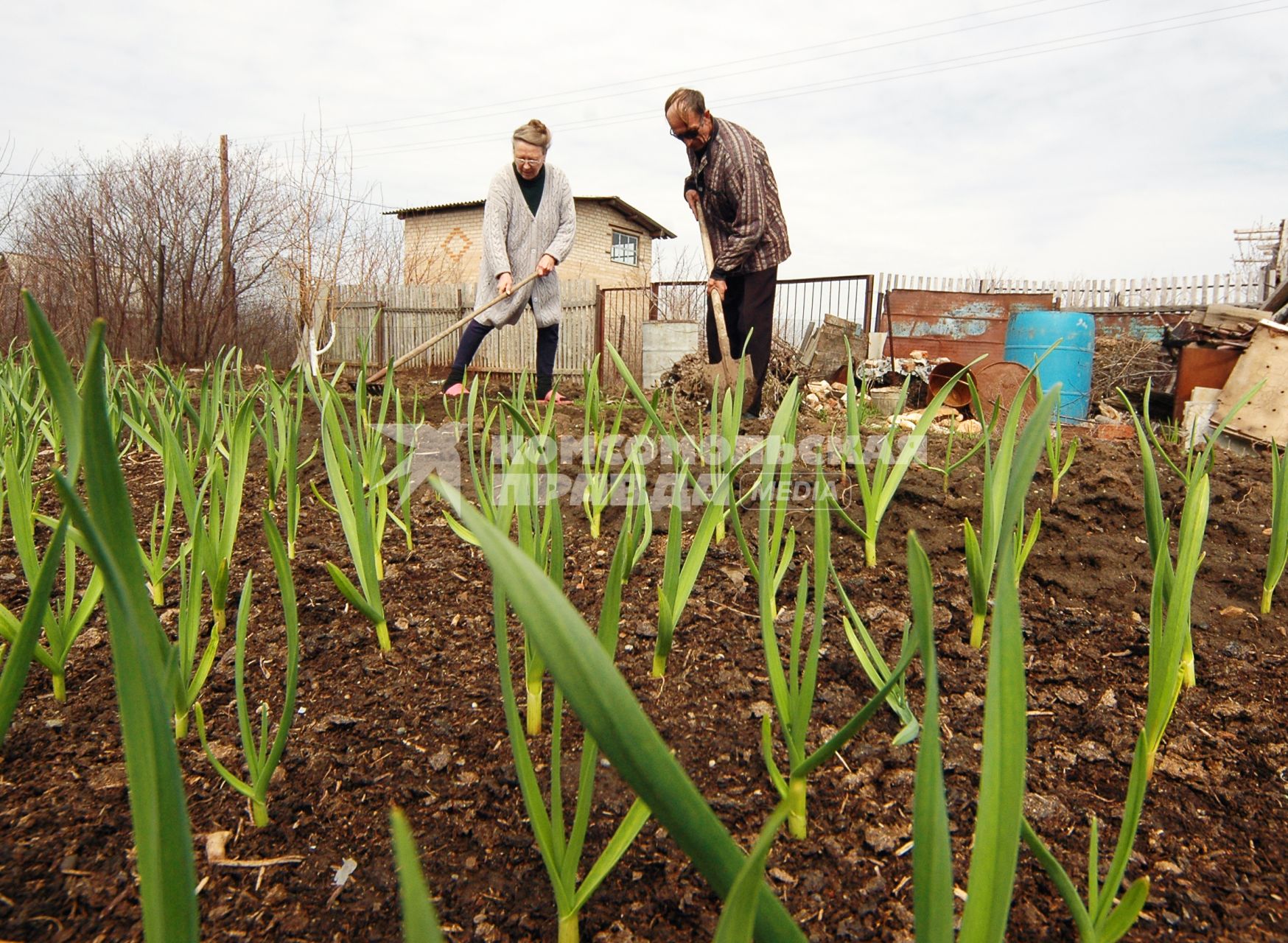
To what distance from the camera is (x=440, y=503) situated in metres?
1.89

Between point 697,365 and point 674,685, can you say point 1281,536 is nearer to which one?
point 674,685

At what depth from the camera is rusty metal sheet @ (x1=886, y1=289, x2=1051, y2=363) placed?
23.0ft

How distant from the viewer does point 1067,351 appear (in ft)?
17.2

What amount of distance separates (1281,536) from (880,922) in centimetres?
96

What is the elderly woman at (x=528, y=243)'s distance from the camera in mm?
4090

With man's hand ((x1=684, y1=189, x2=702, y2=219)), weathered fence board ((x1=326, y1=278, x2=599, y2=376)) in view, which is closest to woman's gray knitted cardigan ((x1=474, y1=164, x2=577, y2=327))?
man's hand ((x1=684, y1=189, x2=702, y2=219))

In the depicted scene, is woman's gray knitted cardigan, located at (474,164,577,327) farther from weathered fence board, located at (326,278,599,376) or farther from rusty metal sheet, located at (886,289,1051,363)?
weathered fence board, located at (326,278,599,376)

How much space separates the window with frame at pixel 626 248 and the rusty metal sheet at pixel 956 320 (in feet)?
53.3

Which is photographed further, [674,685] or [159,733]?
[674,685]

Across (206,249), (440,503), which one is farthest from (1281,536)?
(206,249)

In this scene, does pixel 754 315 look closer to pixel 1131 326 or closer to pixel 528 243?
pixel 528 243

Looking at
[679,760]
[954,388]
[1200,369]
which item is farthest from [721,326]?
[1200,369]

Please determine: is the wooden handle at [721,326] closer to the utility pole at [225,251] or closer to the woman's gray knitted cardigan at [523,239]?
the woman's gray knitted cardigan at [523,239]

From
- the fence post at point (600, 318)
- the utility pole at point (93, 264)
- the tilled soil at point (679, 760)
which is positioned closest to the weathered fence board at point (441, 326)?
the fence post at point (600, 318)
